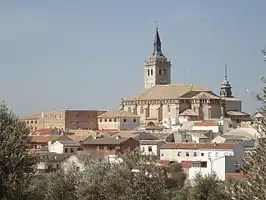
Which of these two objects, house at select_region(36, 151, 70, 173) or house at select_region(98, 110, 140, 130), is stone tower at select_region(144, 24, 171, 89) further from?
house at select_region(36, 151, 70, 173)

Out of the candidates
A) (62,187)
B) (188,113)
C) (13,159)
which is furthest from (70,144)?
(13,159)

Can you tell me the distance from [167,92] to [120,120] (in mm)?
12997

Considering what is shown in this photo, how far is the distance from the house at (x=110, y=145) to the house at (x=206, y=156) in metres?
5.02

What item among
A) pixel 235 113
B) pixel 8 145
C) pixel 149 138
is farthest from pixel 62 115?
pixel 8 145

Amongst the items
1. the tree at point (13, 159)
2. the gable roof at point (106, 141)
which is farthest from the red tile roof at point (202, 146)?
the tree at point (13, 159)

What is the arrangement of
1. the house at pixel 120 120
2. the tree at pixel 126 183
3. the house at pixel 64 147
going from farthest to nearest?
the house at pixel 120 120, the house at pixel 64 147, the tree at pixel 126 183

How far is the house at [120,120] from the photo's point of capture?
362 ft

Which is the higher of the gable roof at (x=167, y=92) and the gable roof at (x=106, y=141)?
the gable roof at (x=167, y=92)

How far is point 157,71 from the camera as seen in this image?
139 meters

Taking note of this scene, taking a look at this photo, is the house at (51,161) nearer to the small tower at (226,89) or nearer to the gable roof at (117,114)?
the gable roof at (117,114)

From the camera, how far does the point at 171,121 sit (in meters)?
107

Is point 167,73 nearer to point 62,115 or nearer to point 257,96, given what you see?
point 62,115

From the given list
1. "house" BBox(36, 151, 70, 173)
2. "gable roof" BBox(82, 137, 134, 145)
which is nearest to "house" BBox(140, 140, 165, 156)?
"gable roof" BBox(82, 137, 134, 145)

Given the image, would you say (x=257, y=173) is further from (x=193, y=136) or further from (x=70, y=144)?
(x=193, y=136)
